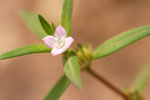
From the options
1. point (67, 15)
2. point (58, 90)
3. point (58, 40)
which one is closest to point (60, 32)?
point (58, 40)

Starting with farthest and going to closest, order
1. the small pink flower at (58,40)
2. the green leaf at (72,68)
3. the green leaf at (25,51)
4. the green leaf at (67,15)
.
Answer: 1. the green leaf at (67,15)
2. the small pink flower at (58,40)
3. the green leaf at (25,51)
4. the green leaf at (72,68)

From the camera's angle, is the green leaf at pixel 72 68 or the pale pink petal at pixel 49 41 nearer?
the green leaf at pixel 72 68

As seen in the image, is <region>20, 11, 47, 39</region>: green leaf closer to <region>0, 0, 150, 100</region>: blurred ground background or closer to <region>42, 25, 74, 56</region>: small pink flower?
<region>42, 25, 74, 56</region>: small pink flower

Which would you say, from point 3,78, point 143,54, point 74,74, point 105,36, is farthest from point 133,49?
point 74,74

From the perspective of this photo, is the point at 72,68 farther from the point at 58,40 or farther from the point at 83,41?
the point at 83,41

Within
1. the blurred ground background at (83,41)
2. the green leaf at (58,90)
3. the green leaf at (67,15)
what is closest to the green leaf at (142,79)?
the blurred ground background at (83,41)

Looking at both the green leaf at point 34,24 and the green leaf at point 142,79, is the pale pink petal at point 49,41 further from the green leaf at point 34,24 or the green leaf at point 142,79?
the green leaf at point 142,79

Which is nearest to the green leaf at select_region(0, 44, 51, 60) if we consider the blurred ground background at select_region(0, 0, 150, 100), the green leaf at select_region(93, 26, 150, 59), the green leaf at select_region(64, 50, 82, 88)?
the green leaf at select_region(64, 50, 82, 88)
